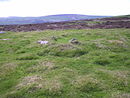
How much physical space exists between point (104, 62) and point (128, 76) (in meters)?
4.60

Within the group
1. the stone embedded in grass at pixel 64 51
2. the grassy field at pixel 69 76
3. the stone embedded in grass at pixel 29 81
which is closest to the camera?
the grassy field at pixel 69 76

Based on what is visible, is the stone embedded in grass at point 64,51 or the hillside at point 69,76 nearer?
the hillside at point 69,76

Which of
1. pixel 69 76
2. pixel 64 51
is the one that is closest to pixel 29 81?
pixel 69 76

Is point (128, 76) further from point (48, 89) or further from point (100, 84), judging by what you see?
point (48, 89)

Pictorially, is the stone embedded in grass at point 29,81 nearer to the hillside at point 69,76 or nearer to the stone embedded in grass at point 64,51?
the hillside at point 69,76

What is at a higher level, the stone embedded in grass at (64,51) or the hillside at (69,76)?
the stone embedded in grass at (64,51)

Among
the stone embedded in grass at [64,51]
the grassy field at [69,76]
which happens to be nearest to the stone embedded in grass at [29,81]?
the grassy field at [69,76]

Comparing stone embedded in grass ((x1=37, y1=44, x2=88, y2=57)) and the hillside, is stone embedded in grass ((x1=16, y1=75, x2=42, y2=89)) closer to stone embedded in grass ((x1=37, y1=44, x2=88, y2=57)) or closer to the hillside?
the hillside

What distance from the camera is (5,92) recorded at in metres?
12.6

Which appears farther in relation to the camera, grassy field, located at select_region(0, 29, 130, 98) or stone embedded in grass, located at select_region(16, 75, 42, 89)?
stone embedded in grass, located at select_region(16, 75, 42, 89)

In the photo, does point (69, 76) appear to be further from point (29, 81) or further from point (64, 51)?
point (64, 51)

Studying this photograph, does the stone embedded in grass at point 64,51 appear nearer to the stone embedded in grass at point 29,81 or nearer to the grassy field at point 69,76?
the grassy field at point 69,76

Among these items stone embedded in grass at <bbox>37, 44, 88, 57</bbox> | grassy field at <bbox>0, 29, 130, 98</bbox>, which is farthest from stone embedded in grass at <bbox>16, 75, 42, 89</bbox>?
stone embedded in grass at <bbox>37, 44, 88, 57</bbox>

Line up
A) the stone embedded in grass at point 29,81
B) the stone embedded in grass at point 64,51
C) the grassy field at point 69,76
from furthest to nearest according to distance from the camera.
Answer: the stone embedded in grass at point 64,51
the stone embedded in grass at point 29,81
the grassy field at point 69,76
